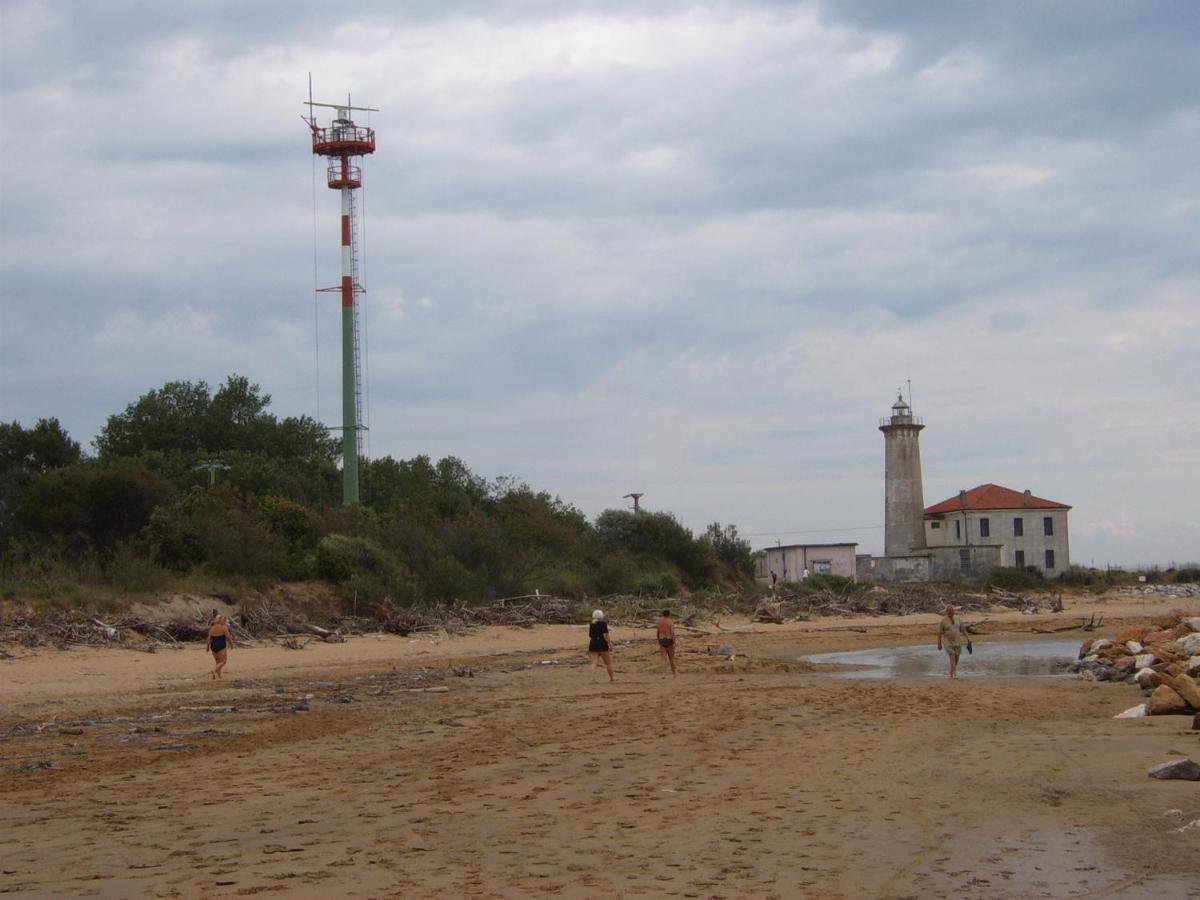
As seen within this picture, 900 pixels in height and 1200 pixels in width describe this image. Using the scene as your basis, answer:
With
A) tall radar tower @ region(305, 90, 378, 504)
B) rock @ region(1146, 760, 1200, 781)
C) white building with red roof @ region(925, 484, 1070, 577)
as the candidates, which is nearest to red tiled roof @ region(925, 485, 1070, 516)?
white building with red roof @ region(925, 484, 1070, 577)

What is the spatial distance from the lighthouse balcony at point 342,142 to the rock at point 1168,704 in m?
45.0

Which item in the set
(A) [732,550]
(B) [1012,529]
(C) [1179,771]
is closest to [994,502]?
(B) [1012,529]

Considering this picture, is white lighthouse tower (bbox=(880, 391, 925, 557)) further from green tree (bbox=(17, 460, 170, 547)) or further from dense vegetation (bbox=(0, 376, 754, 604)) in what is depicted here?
→ green tree (bbox=(17, 460, 170, 547))

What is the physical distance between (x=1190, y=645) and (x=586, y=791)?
56.1 feet

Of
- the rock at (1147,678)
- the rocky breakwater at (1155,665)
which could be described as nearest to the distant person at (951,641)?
the rocky breakwater at (1155,665)

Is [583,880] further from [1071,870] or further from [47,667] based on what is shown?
[47,667]

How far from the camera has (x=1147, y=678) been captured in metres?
21.2

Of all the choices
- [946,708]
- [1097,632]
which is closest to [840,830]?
[946,708]

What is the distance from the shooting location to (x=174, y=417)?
62.2m

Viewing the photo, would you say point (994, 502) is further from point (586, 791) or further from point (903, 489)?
point (586, 791)

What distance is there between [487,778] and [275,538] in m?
28.6

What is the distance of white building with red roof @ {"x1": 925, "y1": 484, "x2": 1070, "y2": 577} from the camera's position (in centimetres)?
7700

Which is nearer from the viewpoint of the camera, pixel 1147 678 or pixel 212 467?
pixel 1147 678

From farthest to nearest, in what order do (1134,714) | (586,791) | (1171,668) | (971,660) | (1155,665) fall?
(971,660), (1155,665), (1171,668), (1134,714), (586,791)
